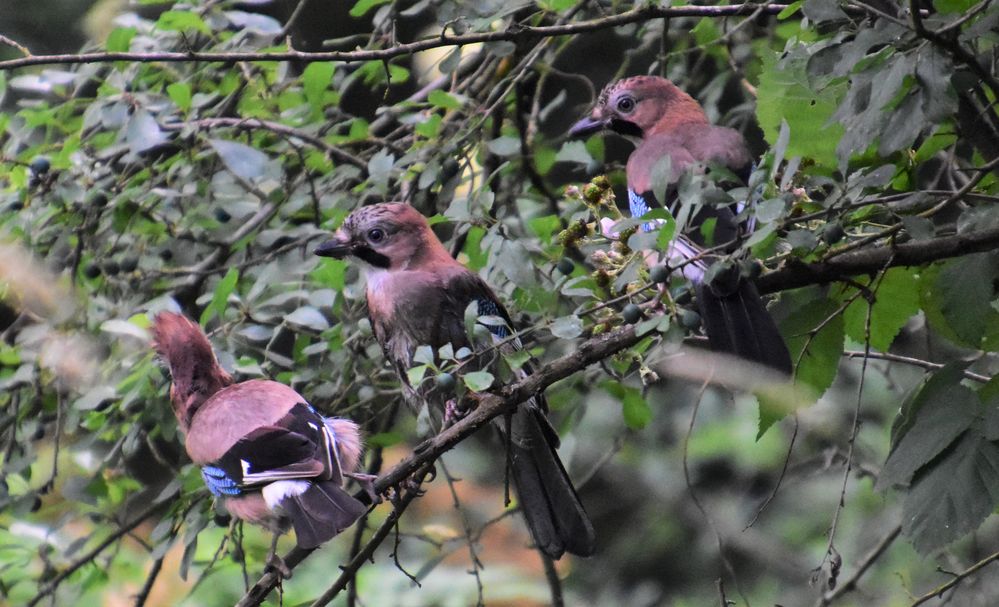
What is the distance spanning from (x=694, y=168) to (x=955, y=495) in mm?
830

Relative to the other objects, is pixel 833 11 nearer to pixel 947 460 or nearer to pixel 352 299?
pixel 947 460

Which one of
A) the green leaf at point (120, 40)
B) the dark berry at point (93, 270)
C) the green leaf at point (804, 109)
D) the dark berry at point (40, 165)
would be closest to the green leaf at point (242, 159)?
the green leaf at point (120, 40)

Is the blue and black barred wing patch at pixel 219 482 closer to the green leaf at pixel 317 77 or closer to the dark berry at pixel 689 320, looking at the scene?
the green leaf at pixel 317 77

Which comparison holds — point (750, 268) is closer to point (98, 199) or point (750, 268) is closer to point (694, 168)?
point (694, 168)

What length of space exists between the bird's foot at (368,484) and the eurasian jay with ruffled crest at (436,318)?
0.29 meters

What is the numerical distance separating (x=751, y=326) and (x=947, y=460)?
1.69 feet

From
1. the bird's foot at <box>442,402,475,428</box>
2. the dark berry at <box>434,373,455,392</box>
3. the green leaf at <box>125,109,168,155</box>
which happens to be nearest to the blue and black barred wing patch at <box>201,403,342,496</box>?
the bird's foot at <box>442,402,475,428</box>

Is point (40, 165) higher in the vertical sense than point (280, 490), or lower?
higher

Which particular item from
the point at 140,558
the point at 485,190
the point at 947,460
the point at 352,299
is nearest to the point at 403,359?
the point at 352,299

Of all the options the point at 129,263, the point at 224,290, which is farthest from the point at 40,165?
the point at 224,290

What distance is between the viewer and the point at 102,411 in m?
3.79

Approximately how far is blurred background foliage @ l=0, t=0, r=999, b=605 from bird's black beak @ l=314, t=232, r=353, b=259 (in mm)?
68

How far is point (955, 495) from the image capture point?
2.24m

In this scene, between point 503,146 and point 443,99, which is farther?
point 503,146
